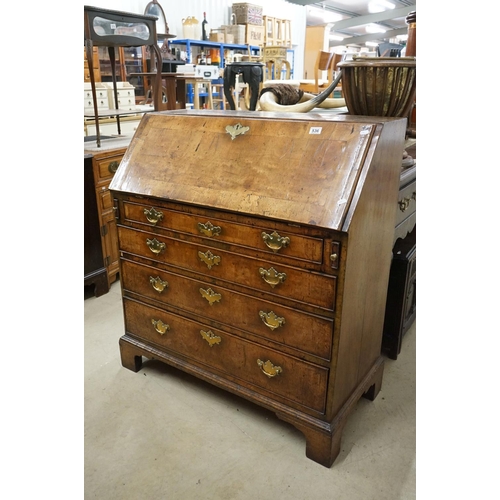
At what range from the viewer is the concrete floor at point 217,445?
59.6 inches

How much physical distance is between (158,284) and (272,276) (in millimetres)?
617

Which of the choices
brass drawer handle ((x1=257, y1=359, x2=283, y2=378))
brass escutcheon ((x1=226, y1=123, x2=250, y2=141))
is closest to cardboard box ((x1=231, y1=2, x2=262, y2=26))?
brass escutcheon ((x1=226, y1=123, x2=250, y2=141))

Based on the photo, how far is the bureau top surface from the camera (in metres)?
1.37

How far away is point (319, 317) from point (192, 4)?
8.62m

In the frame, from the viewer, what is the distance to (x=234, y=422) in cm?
181

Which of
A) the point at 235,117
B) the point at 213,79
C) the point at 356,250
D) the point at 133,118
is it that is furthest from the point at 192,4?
the point at 356,250

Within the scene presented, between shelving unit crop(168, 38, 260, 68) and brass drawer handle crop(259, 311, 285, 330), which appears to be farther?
shelving unit crop(168, 38, 260, 68)

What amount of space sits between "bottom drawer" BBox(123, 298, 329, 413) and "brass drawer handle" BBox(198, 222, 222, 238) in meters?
0.42

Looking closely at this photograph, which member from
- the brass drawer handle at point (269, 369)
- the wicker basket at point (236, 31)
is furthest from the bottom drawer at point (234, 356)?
the wicker basket at point (236, 31)

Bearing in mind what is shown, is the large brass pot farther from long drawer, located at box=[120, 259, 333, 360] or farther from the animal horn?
long drawer, located at box=[120, 259, 333, 360]

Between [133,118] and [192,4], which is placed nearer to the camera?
[133,118]

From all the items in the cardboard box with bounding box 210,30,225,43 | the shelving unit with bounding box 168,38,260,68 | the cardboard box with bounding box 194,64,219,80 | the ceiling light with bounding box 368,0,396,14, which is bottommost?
the cardboard box with bounding box 194,64,219,80

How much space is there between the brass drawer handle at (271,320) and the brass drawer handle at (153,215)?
57cm

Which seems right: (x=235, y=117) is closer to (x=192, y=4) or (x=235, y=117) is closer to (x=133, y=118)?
(x=133, y=118)
